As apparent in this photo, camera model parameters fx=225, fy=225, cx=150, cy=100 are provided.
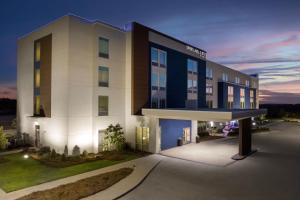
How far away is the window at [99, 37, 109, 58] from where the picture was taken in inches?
892

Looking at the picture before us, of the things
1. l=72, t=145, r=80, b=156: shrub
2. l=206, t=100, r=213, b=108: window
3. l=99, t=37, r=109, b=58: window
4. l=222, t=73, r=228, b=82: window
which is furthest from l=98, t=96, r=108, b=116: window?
l=222, t=73, r=228, b=82: window

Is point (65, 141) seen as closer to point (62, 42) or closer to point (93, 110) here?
point (93, 110)

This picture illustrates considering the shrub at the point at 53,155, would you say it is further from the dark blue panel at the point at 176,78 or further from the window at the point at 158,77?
the dark blue panel at the point at 176,78

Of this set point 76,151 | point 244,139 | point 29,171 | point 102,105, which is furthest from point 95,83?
point 244,139

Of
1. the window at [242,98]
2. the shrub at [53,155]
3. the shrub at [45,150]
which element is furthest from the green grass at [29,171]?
the window at [242,98]

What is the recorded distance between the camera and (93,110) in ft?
72.7

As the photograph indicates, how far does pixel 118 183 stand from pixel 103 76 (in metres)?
12.2

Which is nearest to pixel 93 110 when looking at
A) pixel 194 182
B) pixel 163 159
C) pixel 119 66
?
pixel 119 66

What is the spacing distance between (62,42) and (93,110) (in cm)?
701

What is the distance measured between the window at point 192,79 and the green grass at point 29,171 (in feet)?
57.4

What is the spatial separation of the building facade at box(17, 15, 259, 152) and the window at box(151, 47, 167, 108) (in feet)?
0.39

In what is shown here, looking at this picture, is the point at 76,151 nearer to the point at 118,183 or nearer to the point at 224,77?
the point at 118,183

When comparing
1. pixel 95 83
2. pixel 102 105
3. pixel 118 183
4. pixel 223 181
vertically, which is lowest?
pixel 223 181

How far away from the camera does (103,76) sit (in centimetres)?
2308
